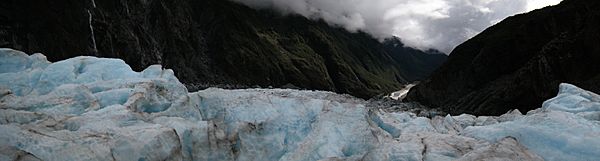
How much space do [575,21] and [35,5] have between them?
105142 millimetres

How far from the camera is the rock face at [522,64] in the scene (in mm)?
78125

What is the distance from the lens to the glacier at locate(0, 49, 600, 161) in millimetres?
12047

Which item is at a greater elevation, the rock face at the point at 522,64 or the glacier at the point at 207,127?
the rock face at the point at 522,64

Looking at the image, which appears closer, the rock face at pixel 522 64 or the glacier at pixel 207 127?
the glacier at pixel 207 127

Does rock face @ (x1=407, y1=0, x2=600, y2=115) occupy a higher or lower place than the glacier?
higher

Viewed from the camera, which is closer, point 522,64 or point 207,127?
point 207,127

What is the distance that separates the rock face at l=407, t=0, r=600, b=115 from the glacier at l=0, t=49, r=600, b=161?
58774mm

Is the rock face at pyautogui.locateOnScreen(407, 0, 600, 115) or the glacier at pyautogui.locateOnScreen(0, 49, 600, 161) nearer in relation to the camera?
the glacier at pyautogui.locateOnScreen(0, 49, 600, 161)

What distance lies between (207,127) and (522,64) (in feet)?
362

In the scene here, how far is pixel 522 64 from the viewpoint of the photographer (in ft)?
366

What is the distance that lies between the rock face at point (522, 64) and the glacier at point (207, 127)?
58.8 meters

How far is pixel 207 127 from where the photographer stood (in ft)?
48.6

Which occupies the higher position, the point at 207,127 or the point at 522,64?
the point at 522,64

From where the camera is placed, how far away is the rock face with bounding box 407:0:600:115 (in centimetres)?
7812
